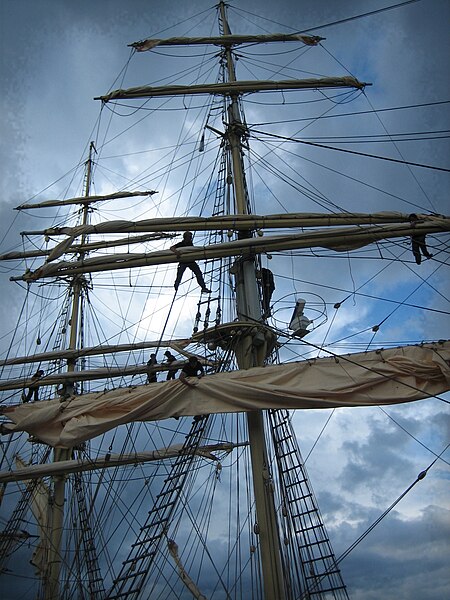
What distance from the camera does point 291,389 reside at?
11750mm

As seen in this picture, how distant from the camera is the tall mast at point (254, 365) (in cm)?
1041

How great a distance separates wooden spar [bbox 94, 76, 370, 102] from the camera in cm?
1606

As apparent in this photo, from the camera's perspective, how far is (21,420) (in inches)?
537

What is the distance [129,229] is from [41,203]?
44.4 ft

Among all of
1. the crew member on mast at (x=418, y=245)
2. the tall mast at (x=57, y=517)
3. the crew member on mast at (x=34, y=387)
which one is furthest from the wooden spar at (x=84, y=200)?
the crew member on mast at (x=418, y=245)

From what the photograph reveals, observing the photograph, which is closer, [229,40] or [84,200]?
[229,40]

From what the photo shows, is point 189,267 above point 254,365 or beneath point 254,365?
above

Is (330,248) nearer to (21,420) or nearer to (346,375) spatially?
(346,375)

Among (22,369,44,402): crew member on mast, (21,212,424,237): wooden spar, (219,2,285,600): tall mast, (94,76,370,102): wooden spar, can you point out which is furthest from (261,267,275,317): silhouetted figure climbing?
(22,369,44,402): crew member on mast

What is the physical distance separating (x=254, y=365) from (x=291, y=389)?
56.3 inches

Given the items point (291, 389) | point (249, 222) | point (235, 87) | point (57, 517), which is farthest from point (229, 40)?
point (57, 517)

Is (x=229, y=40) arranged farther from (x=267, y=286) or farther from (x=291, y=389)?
(x=291, y=389)

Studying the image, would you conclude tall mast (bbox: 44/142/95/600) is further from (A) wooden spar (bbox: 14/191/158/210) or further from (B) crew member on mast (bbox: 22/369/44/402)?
(A) wooden spar (bbox: 14/191/158/210)

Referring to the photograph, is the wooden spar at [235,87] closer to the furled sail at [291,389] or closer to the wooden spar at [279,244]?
the wooden spar at [279,244]
